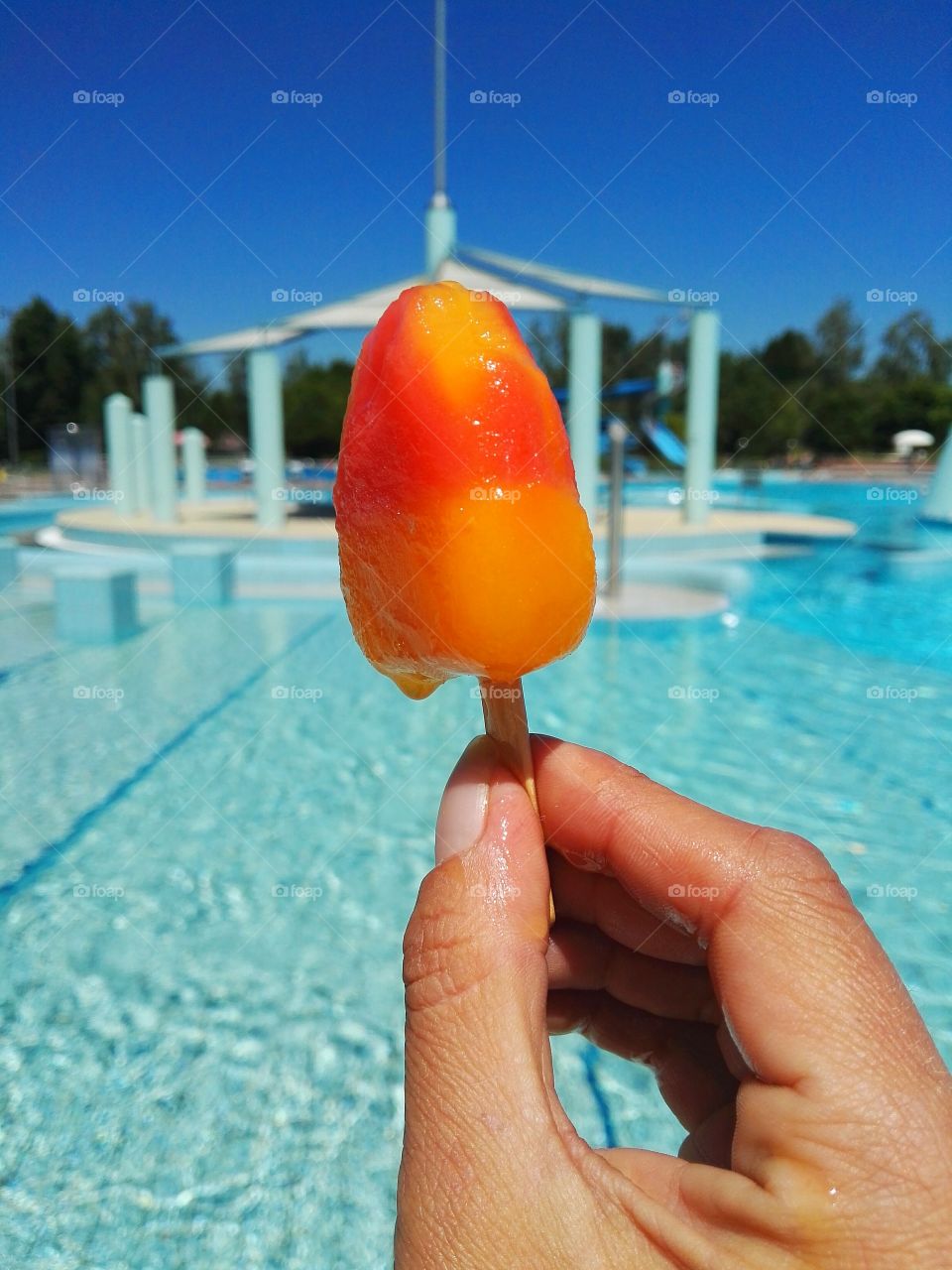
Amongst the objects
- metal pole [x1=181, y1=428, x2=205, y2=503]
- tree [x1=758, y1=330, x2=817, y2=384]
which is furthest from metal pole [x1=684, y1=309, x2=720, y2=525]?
tree [x1=758, y1=330, x2=817, y2=384]

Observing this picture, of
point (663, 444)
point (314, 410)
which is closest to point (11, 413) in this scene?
point (314, 410)

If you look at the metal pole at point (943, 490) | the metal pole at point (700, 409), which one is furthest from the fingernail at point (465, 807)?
the metal pole at point (943, 490)

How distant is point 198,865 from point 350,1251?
83.4 inches

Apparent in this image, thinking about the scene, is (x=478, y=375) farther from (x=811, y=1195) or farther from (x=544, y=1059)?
(x=811, y=1195)

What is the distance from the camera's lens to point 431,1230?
3.48 feet

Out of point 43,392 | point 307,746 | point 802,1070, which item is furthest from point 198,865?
point 43,392

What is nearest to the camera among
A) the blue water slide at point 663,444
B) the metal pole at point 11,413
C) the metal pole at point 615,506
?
the metal pole at point 615,506

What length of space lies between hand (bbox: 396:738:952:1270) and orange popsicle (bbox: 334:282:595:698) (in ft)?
0.90

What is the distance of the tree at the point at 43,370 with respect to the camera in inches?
1625

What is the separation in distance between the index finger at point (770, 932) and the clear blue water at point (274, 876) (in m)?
1.65

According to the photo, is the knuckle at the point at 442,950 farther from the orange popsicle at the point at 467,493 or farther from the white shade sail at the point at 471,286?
the white shade sail at the point at 471,286

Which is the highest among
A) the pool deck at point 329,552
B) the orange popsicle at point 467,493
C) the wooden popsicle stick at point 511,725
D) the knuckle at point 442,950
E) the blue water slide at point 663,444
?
the blue water slide at point 663,444

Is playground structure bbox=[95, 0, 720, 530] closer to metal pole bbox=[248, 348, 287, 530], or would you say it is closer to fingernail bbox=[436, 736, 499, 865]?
metal pole bbox=[248, 348, 287, 530]

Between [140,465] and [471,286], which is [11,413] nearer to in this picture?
[140,465]
